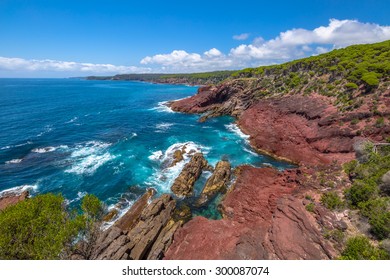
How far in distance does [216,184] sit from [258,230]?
12.4 metres

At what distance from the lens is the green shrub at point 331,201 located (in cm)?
2292

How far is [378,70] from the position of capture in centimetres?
5312

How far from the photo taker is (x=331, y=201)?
23.5 meters

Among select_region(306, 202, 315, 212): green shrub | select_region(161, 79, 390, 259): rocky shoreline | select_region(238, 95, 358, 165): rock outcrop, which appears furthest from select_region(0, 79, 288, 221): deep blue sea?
select_region(306, 202, 315, 212): green shrub

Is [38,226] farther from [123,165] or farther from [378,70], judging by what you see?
[378,70]

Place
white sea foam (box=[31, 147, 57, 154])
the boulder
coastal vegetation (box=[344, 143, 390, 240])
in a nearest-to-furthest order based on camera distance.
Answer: coastal vegetation (box=[344, 143, 390, 240]) → the boulder → white sea foam (box=[31, 147, 57, 154])

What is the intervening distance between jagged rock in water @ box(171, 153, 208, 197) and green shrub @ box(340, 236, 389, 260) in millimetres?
21799

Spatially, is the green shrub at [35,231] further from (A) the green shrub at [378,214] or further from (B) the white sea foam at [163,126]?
(B) the white sea foam at [163,126]

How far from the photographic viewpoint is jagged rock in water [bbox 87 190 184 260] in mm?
21047

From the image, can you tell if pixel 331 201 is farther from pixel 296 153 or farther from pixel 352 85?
pixel 352 85

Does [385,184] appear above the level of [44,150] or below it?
above

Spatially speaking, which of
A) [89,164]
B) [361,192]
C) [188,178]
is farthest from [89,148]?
[361,192]

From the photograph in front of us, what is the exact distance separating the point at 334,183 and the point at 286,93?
171 ft

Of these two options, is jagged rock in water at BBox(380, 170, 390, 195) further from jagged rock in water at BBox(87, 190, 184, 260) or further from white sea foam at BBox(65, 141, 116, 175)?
white sea foam at BBox(65, 141, 116, 175)
